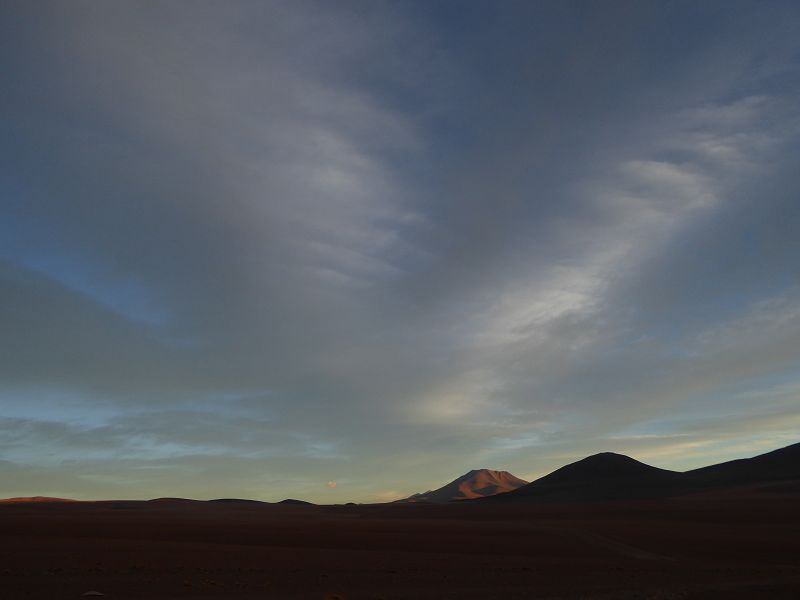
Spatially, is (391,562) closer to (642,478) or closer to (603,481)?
(603,481)

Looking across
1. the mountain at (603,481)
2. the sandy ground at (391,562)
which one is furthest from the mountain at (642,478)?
the sandy ground at (391,562)

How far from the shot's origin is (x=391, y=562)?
28.1 m

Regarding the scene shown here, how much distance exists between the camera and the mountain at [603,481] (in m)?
A: 125

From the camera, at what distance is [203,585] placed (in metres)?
20.7

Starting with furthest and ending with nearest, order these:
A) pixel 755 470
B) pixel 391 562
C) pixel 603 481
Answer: pixel 603 481
pixel 755 470
pixel 391 562

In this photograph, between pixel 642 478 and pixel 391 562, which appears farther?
pixel 642 478

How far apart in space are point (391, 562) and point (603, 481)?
410 ft

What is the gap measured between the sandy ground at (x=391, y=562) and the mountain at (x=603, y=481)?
82.8 metres

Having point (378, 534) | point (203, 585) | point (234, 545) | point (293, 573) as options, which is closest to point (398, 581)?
point (293, 573)

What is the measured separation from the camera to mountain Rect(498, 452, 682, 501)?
12525 centimetres

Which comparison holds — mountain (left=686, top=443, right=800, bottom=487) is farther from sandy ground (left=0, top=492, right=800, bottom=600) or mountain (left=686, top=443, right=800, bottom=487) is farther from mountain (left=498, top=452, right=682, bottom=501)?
sandy ground (left=0, top=492, right=800, bottom=600)

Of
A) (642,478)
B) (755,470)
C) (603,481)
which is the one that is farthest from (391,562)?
(755,470)

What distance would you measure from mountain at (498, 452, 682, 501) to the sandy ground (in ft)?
272

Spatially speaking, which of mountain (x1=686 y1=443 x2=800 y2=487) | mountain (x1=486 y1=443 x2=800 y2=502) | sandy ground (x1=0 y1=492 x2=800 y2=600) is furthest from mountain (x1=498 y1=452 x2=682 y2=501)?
sandy ground (x1=0 y1=492 x2=800 y2=600)
